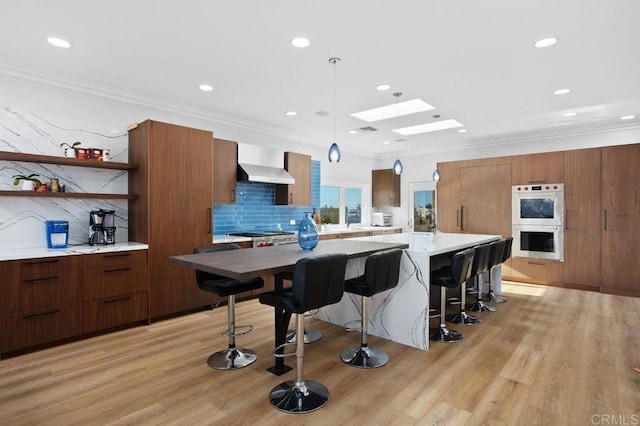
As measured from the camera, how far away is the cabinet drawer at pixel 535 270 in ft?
18.5

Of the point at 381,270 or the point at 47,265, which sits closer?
the point at 381,270

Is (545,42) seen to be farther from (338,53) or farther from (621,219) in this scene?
(621,219)

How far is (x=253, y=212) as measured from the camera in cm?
564

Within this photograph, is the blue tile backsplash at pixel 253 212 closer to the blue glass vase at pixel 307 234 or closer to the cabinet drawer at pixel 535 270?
the blue glass vase at pixel 307 234

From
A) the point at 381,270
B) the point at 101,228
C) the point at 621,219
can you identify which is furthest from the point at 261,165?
the point at 621,219

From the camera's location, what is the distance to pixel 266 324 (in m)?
3.86

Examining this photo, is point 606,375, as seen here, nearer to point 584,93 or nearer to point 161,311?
point 584,93

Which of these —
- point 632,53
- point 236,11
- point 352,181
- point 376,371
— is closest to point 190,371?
point 376,371

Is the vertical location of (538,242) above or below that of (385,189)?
below

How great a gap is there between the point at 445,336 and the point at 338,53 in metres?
2.84

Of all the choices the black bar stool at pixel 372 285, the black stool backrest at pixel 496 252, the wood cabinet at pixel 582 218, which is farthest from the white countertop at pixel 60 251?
the wood cabinet at pixel 582 218

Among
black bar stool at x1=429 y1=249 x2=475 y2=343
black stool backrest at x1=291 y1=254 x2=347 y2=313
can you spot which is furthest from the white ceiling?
black bar stool at x1=429 y1=249 x2=475 y2=343

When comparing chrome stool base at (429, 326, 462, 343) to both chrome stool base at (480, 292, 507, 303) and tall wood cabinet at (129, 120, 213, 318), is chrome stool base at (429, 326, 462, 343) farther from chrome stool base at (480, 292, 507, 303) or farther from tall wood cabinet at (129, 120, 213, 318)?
tall wood cabinet at (129, 120, 213, 318)

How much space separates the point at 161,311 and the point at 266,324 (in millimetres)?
1207
